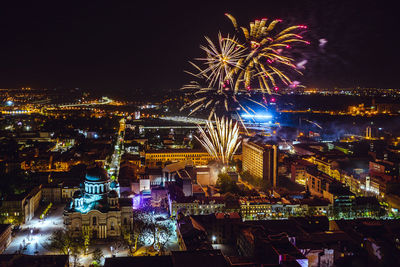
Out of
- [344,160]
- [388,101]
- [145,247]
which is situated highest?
[388,101]

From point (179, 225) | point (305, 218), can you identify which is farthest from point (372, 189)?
point (179, 225)

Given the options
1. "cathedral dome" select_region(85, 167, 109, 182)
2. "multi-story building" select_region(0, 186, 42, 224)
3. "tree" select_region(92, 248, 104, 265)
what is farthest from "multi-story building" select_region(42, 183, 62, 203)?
"tree" select_region(92, 248, 104, 265)

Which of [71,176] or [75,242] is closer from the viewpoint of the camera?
[75,242]

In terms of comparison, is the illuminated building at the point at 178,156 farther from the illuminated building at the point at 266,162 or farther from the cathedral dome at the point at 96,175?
the cathedral dome at the point at 96,175

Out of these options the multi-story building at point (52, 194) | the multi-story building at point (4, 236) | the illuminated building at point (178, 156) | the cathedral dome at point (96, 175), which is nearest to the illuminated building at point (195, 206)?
the cathedral dome at point (96, 175)

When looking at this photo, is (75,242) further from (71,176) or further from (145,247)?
(71,176)

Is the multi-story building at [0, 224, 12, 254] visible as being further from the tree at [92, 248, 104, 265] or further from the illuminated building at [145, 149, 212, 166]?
the illuminated building at [145, 149, 212, 166]

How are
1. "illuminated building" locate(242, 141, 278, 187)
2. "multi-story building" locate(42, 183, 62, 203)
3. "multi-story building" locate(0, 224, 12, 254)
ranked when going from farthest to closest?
"illuminated building" locate(242, 141, 278, 187) < "multi-story building" locate(42, 183, 62, 203) < "multi-story building" locate(0, 224, 12, 254)

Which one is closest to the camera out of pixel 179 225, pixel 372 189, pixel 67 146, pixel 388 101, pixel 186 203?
pixel 179 225
